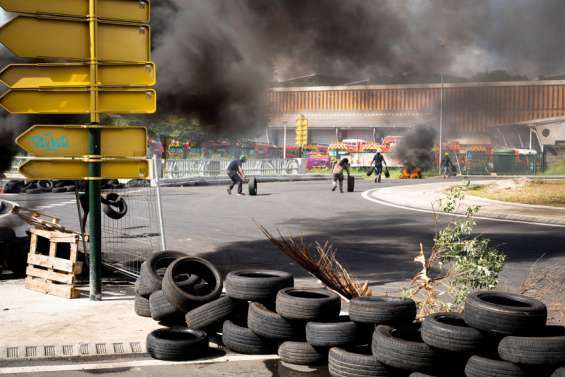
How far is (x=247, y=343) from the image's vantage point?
6711 mm

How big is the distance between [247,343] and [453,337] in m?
2.05

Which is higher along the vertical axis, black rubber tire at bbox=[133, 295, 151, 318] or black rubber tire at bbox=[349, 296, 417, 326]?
black rubber tire at bbox=[349, 296, 417, 326]

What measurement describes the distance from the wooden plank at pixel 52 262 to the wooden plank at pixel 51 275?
2.5 inches

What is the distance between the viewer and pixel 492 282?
7414 millimetres

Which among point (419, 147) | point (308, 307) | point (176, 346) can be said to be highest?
point (419, 147)

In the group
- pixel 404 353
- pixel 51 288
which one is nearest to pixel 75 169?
pixel 51 288

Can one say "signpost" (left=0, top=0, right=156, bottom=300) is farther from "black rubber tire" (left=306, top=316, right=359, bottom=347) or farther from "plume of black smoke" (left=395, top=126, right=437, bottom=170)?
"plume of black smoke" (left=395, top=126, right=437, bottom=170)

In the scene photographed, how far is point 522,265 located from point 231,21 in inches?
318

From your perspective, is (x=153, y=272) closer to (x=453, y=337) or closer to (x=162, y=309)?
(x=162, y=309)

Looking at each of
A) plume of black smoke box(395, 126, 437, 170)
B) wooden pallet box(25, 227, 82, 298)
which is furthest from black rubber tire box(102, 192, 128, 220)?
plume of black smoke box(395, 126, 437, 170)

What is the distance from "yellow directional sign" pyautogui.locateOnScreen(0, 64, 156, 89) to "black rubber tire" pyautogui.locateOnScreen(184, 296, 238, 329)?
327 cm

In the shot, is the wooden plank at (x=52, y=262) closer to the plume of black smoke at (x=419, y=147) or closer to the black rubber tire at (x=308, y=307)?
the black rubber tire at (x=308, y=307)

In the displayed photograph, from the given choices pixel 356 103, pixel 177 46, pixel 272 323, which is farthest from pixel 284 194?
pixel 356 103

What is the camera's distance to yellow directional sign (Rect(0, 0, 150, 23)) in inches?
344
